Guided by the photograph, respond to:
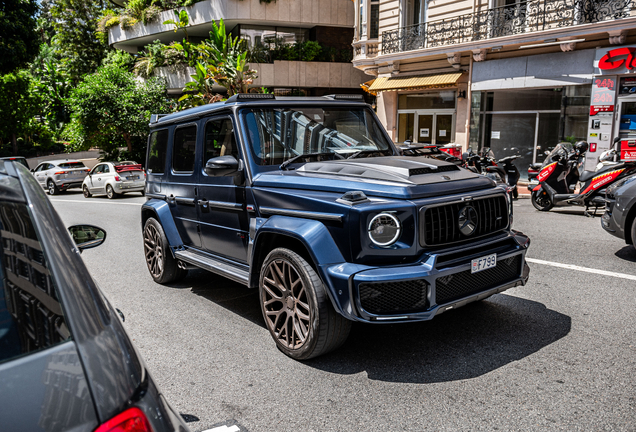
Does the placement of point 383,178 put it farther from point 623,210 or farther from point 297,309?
point 623,210

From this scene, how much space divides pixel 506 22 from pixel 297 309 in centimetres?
1773

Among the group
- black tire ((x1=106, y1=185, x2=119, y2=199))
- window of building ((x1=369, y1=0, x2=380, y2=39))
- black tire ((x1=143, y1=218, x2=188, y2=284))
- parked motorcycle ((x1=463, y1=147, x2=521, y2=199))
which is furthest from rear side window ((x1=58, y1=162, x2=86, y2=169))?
black tire ((x1=143, y1=218, x2=188, y2=284))

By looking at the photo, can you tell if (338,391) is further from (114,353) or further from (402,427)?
(114,353)

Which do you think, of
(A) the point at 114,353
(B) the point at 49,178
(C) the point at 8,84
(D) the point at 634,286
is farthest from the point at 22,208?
(C) the point at 8,84

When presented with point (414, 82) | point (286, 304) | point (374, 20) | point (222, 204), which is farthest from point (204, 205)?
point (374, 20)

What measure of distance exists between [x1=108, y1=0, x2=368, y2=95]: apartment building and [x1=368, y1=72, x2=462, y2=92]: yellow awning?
28.6ft

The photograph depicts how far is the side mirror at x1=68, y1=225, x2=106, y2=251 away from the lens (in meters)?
3.02

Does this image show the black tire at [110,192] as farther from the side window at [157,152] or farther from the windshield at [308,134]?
the windshield at [308,134]

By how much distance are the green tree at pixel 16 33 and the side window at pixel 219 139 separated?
20.7 m

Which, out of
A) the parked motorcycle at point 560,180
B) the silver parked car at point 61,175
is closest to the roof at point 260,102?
the parked motorcycle at point 560,180

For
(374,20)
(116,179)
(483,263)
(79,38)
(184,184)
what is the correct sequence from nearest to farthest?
1. (483,263)
2. (184,184)
3. (116,179)
4. (374,20)
5. (79,38)

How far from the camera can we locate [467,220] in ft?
13.0

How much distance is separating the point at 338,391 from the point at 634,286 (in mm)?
3861

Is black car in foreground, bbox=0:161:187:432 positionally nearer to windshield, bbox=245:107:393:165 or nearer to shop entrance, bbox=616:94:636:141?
windshield, bbox=245:107:393:165
